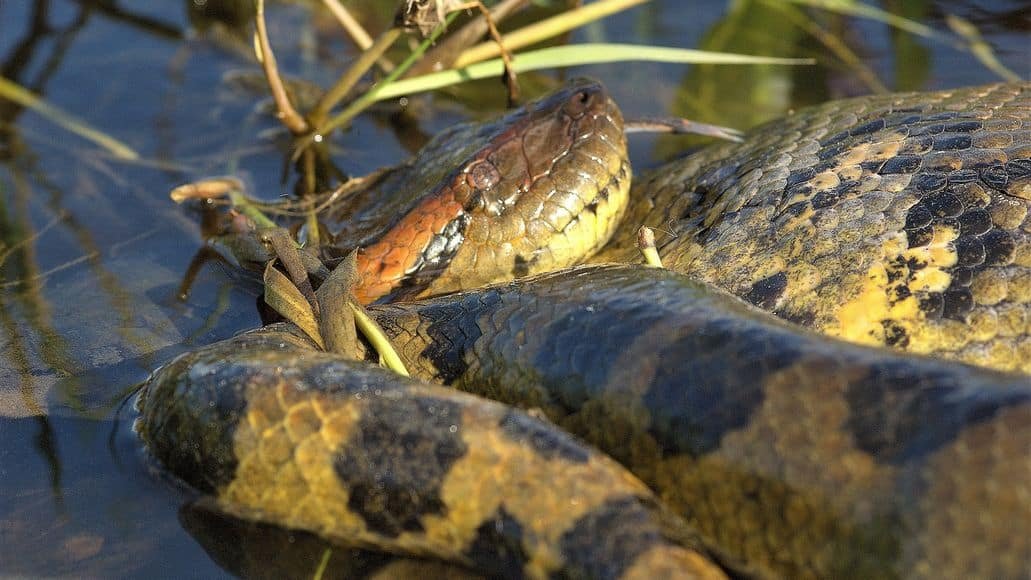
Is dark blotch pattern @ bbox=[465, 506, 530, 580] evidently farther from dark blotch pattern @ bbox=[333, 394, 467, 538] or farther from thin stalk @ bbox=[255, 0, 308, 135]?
thin stalk @ bbox=[255, 0, 308, 135]

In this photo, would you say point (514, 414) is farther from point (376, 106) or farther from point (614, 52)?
point (376, 106)

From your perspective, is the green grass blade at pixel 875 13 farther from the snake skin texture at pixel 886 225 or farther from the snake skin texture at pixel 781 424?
the snake skin texture at pixel 781 424

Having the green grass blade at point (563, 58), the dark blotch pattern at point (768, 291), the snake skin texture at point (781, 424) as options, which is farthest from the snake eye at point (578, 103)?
the snake skin texture at point (781, 424)

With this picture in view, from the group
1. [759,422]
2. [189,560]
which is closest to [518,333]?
[759,422]

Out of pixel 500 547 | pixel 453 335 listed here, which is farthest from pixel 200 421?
pixel 500 547

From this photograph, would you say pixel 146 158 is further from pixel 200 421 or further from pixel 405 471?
pixel 405 471

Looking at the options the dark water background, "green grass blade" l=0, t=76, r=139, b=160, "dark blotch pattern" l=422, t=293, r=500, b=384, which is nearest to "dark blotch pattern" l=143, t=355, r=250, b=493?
the dark water background
